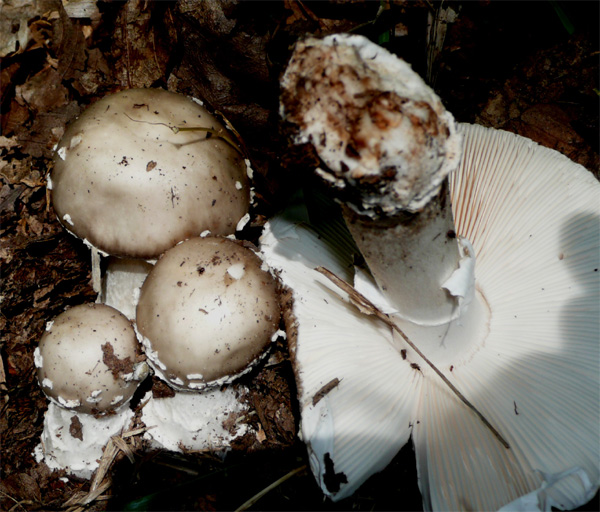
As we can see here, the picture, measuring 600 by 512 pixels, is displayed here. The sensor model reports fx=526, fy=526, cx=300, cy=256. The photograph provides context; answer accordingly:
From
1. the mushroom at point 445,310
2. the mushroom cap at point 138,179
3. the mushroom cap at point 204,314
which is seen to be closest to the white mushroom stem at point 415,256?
the mushroom at point 445,310

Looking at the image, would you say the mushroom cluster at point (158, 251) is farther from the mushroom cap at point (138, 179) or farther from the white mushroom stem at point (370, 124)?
the white mushroom stem at point (370, 124)

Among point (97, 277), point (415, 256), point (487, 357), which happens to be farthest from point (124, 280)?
point (487, 357)

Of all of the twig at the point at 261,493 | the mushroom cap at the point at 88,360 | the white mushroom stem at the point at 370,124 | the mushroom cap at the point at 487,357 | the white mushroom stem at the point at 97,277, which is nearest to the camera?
the white mushroom stem at the point at 370,124

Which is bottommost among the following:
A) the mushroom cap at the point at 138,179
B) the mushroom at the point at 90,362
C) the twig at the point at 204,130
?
the mushroom at the point at 90,362

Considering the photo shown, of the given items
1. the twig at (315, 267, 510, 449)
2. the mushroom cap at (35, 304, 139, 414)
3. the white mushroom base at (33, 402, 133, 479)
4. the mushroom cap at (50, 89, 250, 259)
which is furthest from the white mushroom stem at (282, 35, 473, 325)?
the white mushroom base at (33, 402, 133, 479)

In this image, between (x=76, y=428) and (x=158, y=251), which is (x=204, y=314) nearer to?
(x=158, y=251)

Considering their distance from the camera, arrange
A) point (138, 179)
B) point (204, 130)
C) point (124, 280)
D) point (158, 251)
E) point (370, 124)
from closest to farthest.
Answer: point (370, 124), point (138, 179), point (158, 251), point (204, 130), point (124, 280)

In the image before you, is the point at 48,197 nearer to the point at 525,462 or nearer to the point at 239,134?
the point at 239,134
